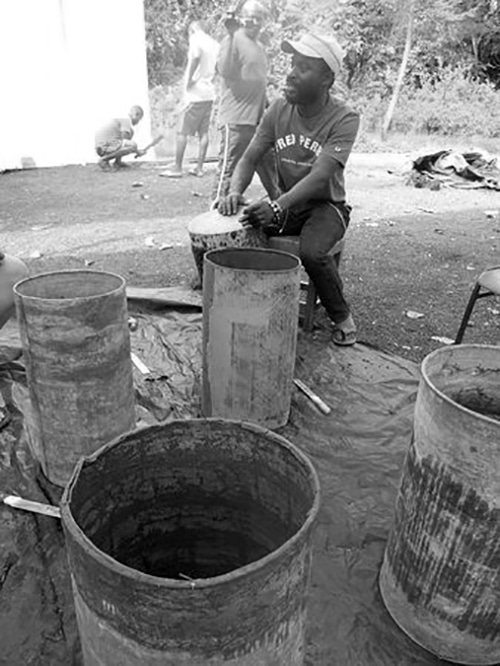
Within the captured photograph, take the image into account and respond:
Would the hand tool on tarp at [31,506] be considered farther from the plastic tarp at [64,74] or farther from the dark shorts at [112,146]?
the plastic tarp at [64,74]

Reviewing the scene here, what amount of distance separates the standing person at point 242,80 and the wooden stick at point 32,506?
3755 mm

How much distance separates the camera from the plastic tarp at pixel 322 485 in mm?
1718

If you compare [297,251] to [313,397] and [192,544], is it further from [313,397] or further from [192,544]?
[192,544]

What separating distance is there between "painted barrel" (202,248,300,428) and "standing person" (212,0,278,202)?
9.51 feet

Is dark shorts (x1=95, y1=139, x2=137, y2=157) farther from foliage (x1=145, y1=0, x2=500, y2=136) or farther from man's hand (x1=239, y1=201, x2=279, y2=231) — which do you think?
man's hand (x1=239, y1=201, x2=279, y2=231)

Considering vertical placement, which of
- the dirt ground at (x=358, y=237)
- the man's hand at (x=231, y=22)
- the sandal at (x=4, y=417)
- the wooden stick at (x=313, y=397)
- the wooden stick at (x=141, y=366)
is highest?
the man's hand at (x=231, y=22)

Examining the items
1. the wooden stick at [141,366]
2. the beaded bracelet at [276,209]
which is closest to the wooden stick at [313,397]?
the wooden stick at [141,366]

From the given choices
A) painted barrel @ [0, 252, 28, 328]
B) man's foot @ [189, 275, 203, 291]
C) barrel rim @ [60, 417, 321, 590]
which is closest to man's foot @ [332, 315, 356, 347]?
man's foot @ [189, 275, 203, 291]

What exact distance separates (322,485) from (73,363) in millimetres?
1174

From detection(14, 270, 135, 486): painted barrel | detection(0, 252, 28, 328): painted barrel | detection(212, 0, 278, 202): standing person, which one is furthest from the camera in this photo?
detection(212, 0, 278, 202): standing person

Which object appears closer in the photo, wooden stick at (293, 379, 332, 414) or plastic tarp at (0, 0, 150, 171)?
wooden stick at (293, 379, 332, 414)

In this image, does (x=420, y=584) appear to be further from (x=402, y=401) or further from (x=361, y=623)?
(x=402, y=401)

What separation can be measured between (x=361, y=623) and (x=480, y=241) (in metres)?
5.23

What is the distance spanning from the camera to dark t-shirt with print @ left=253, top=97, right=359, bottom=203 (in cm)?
322
